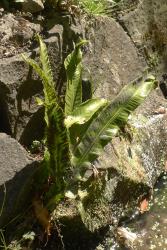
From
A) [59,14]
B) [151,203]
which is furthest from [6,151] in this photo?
[151,203]

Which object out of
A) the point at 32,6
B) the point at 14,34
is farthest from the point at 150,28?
the point at 14,34

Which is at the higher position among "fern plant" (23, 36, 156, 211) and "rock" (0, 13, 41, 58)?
"rock" (0, 13, 41, 58)

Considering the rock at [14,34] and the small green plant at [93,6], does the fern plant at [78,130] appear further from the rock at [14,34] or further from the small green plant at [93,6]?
the small green plant at [93,6]

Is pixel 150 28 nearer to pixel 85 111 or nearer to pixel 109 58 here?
pixel 109 58

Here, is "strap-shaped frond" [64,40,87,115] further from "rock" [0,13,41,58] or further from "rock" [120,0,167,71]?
"rock" [120,0,167,71]

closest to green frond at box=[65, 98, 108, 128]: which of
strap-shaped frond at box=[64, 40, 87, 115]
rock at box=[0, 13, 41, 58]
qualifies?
strap-shaped frond at box=[64, 40, 87, 115]

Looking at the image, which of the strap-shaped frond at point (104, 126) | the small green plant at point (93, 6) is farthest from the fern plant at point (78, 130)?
the small green plant at point (93, 6)
